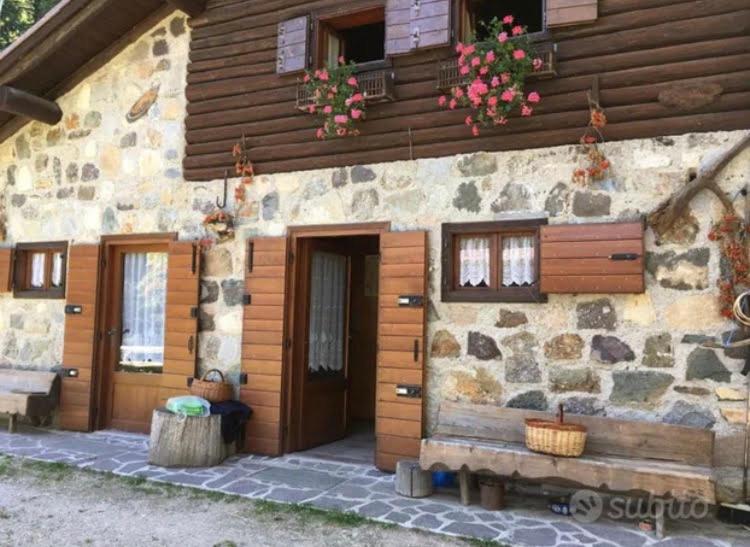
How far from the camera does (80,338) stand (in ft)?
22.8

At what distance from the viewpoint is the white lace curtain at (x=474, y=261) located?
17.1 ft

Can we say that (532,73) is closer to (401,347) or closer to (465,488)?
(401,347)

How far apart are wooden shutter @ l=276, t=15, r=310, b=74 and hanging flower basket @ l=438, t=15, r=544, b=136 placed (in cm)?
162

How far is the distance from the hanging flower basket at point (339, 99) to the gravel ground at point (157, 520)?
3.20 m

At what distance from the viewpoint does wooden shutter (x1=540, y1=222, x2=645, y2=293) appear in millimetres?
4559

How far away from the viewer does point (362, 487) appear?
5.06 metres

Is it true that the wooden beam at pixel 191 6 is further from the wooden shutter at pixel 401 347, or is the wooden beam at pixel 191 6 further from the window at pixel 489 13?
the wooden shutter at pixel 401 347

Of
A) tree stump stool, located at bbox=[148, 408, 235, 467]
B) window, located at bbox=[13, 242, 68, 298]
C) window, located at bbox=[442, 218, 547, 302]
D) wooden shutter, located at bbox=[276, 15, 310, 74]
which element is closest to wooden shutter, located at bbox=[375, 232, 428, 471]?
window, located at bbox=[442, 218, 547, 302]

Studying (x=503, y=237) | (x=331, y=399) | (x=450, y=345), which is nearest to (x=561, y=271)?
(x=503, y=237)

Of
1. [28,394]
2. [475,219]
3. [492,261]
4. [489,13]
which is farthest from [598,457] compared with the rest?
[28,394]

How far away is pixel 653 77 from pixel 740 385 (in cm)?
228

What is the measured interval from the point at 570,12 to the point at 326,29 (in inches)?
92.2

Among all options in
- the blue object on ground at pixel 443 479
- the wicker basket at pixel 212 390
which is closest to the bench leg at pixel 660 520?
the blue object on ground at pixel 443 479

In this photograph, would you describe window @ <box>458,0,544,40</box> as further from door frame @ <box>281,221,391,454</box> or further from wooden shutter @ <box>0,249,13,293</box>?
wooden shutter @ <box>0,249,13,293</box>
